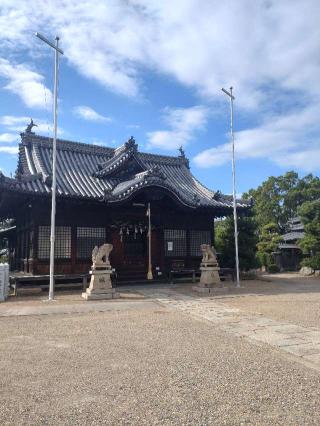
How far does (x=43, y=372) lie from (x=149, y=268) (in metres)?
13.7

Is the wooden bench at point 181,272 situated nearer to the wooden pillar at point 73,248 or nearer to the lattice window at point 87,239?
the lattice window at point 87,239

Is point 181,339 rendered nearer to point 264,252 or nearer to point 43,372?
point 43,372

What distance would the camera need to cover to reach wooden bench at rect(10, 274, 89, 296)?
52.7 ft

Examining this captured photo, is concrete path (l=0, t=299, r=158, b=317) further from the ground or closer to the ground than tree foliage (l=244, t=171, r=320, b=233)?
closer to the ground

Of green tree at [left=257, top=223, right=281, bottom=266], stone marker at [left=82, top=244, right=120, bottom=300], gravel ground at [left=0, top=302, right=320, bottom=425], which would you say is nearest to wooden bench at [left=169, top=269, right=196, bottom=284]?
stone marker at [left=82, top=244, right=120, bottom=300]

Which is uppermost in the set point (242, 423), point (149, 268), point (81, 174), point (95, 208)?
point (81, 174)

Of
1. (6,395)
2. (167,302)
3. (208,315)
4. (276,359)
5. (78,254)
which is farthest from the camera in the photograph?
(78,254)

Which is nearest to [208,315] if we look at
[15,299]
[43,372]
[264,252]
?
[43,372]

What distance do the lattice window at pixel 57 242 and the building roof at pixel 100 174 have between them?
1.97 metres

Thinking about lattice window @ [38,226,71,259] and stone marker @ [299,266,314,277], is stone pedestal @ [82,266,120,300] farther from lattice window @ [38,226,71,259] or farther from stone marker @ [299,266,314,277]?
stone marker @ [299,266,314,277]

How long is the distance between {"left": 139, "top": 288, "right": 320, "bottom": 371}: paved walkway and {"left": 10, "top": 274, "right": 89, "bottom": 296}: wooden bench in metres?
4.96

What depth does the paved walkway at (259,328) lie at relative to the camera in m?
6.81

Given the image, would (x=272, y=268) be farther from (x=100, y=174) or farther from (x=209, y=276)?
(x=100, y=174)

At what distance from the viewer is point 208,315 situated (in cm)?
1054
